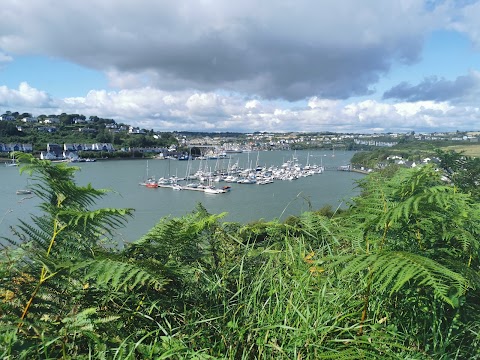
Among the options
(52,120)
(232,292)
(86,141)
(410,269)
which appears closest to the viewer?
(410,269)

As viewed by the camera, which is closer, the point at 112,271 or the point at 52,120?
the point at 112,271

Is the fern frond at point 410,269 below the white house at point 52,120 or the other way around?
below

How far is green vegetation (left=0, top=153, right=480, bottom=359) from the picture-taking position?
46.9 inches

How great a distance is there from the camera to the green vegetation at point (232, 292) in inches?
46.9

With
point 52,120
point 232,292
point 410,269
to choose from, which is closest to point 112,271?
point 232,292

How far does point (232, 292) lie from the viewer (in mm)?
1618

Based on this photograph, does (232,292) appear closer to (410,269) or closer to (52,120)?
(410,269)

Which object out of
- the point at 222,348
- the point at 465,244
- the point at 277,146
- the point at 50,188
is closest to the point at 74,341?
the point at 222,348

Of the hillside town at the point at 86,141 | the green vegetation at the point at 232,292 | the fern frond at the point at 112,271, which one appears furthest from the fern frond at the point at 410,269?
the hillside town at the point at 86,141

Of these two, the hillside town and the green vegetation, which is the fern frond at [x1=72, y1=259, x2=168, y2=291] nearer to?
the green vegetation

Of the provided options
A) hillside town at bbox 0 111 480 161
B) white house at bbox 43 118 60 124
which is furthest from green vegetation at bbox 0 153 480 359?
white house at bbox 43 118 60 124

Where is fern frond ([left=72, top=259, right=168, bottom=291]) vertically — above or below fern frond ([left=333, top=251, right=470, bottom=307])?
below

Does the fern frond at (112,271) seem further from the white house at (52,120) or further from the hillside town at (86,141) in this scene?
the white house at (52,120)

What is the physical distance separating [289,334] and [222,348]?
240mm
